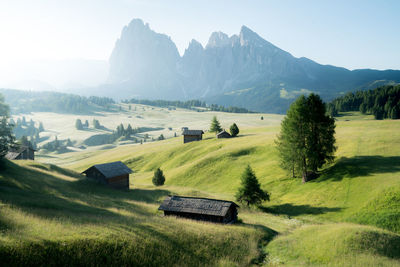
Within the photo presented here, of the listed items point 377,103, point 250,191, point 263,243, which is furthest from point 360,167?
point 377,103

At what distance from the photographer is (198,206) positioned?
113ft

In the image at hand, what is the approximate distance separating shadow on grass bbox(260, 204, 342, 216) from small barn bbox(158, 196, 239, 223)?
11030 mm

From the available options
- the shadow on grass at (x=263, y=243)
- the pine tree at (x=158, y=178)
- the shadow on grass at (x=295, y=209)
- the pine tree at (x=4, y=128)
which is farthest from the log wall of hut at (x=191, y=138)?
the shadow on grass at (x=263, y=243)

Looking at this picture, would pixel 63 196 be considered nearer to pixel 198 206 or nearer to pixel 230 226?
pixel 198 206

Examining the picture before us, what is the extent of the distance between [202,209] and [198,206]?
718 mm

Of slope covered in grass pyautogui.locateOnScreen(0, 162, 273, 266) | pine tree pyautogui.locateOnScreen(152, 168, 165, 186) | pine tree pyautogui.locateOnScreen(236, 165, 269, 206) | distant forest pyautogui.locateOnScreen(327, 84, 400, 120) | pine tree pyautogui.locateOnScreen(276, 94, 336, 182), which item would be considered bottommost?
pine tree pyautogui.locateOnScreen(152, 168, 165, 186)

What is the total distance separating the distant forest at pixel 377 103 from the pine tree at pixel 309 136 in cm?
9688

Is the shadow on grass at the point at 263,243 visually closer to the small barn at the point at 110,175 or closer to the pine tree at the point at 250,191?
the pine tree at the point at 250,191

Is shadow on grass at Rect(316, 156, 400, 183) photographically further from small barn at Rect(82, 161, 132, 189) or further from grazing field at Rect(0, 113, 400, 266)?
small barn at Rect(82, 161, 132, 189)

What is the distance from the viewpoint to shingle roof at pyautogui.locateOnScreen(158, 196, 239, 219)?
1318 inches

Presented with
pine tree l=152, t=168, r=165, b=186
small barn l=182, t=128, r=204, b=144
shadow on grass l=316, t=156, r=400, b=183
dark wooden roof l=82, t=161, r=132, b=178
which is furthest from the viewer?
small barn l=182, t=128, r=204, b=144

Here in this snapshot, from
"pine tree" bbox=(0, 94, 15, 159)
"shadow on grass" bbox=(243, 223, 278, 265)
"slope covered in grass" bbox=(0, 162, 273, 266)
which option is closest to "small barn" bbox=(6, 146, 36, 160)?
"pine tree" bbox=(0, 94, 15, 159)

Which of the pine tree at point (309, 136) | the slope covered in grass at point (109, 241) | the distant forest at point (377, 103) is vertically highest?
the distant forest at point (377, 103)

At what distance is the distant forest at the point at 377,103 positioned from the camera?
131125 millimetres
